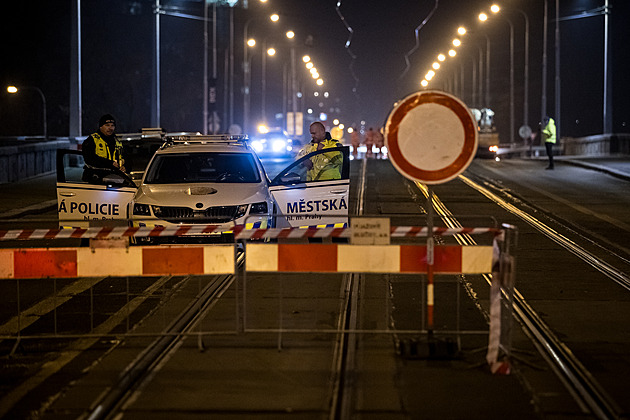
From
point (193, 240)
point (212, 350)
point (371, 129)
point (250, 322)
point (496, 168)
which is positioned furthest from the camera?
point (371, 129)

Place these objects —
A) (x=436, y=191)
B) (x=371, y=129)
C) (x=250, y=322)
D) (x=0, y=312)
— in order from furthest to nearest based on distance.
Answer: (x=371, y=129)
(x=436, y=191)
(x=0, y=312)
(x=250, y=322)

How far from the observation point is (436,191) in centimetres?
2659

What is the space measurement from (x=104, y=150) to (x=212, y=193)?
2.31 metres

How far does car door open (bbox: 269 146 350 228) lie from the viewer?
13859 millimetres

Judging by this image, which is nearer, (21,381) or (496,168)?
(21,381)

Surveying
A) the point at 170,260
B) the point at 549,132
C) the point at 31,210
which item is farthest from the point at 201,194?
the point at 549,132

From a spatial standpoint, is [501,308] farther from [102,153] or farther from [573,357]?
[102,153]

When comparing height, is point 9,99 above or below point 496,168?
above

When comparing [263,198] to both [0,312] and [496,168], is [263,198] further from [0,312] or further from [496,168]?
[496,168]

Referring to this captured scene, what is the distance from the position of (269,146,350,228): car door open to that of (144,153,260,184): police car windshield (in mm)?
524

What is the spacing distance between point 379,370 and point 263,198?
20.3 ft

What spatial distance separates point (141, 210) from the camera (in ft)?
44.3

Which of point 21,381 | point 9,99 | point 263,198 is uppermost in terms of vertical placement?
point 9,99

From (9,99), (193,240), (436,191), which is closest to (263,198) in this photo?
(193,240)
